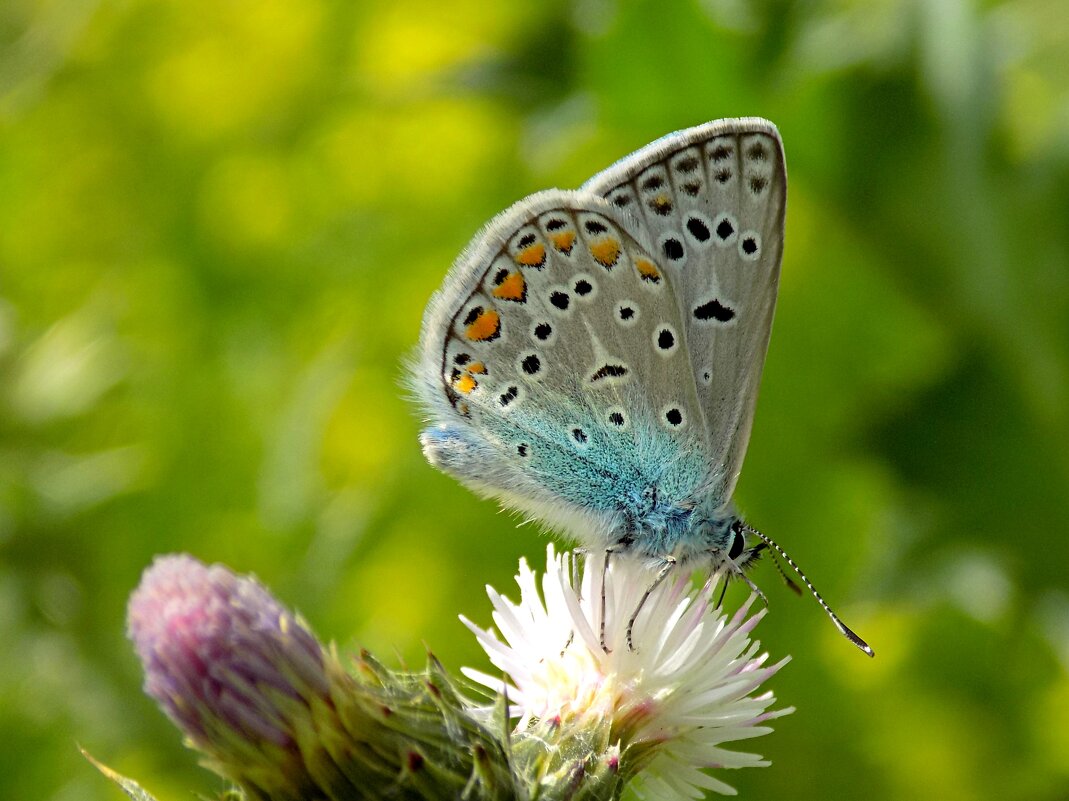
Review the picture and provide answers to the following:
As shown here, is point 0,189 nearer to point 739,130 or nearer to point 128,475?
point 128,475

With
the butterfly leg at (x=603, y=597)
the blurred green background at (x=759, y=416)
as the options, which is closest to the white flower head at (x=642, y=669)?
the butterfly leg at (x=603, y=597)

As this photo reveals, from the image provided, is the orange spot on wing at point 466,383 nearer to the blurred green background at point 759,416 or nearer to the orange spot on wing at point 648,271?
the orange spot on wing at point 648,271

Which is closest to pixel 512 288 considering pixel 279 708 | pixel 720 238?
pixel 720 238

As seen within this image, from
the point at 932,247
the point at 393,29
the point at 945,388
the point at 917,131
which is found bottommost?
the point at 945,388

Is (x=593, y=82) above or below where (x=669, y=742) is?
above

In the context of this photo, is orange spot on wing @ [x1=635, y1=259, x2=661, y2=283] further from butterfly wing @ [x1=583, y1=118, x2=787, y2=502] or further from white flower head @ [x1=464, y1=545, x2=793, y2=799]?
white flower head @ [x1=464, y1=545, x2=793, y2=799]

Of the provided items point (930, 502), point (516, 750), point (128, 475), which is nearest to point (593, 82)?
point (930, 502)

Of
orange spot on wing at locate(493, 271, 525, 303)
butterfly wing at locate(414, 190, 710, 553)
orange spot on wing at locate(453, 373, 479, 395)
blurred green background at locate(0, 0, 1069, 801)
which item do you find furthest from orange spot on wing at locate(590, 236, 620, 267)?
blurred green background at locate(0, 0, 1069, 801)
